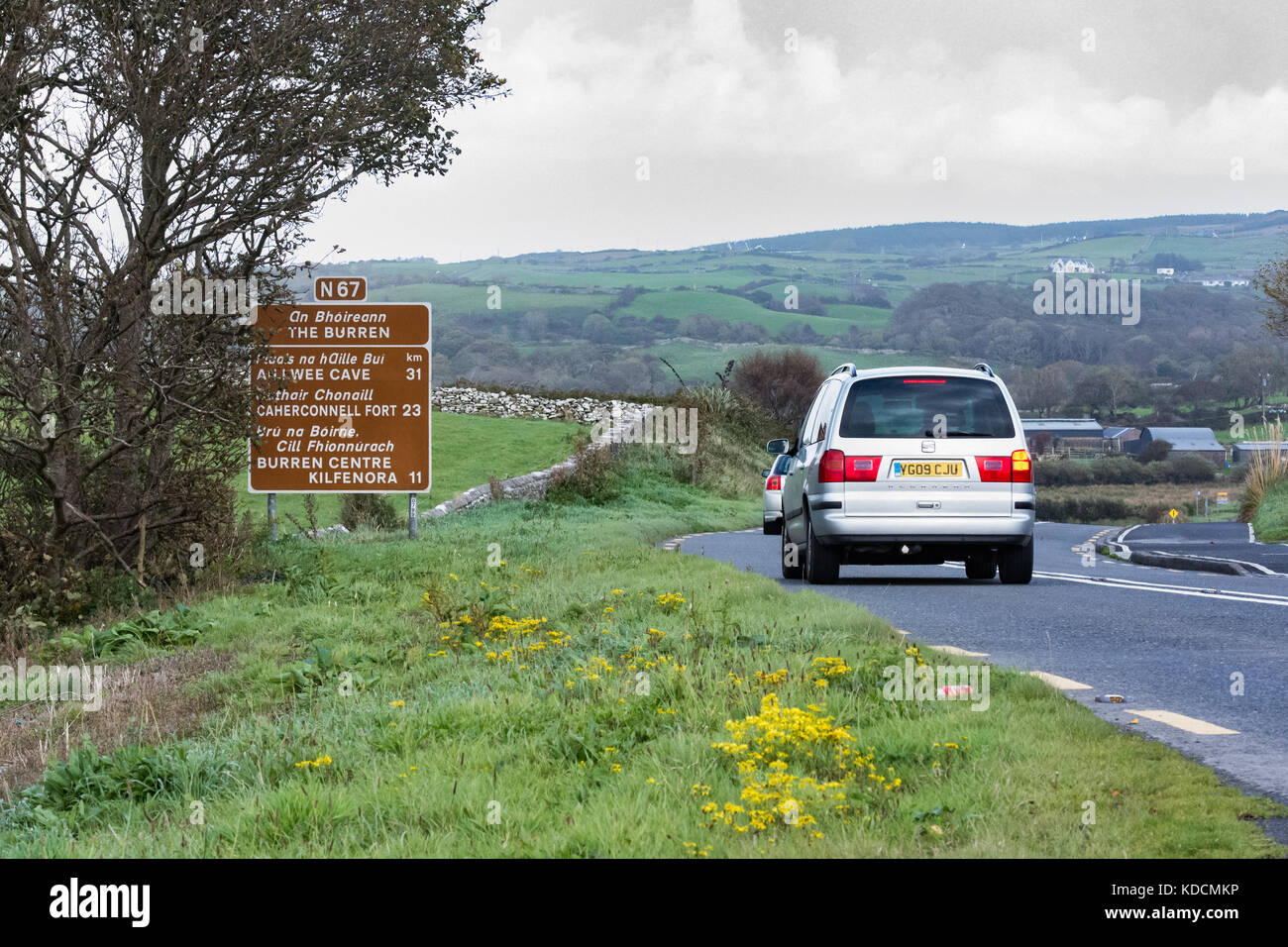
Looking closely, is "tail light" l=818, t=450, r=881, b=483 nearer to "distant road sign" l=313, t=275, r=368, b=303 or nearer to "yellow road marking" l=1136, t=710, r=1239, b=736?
"yellow road marking" l=1136, t=710, r=1239, b=736

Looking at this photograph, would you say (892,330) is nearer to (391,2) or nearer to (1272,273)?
(1272,273)

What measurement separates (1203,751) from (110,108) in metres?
13.0

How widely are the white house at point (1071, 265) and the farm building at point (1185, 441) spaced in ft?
149

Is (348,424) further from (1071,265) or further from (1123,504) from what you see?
(1071,265)

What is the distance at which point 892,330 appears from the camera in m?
122

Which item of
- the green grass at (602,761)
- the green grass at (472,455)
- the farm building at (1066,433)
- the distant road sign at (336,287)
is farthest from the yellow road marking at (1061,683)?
the farm building at (1066,433)

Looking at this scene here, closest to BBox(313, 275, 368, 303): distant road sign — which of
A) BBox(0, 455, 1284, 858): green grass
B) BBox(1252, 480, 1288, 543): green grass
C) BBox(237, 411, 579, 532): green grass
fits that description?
BBox(0, 455, 1284, 858): green grass

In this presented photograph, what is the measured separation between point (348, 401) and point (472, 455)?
21539 mm

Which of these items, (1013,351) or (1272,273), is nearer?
(1272,273)

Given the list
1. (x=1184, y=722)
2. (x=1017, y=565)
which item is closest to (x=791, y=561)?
(x=1017, y=565)

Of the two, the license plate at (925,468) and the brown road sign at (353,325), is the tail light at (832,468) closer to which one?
the license plate at (925,468)

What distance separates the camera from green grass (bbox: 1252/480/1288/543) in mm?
28031

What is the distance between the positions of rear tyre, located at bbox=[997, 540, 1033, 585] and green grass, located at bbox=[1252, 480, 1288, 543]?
14.0 meters
